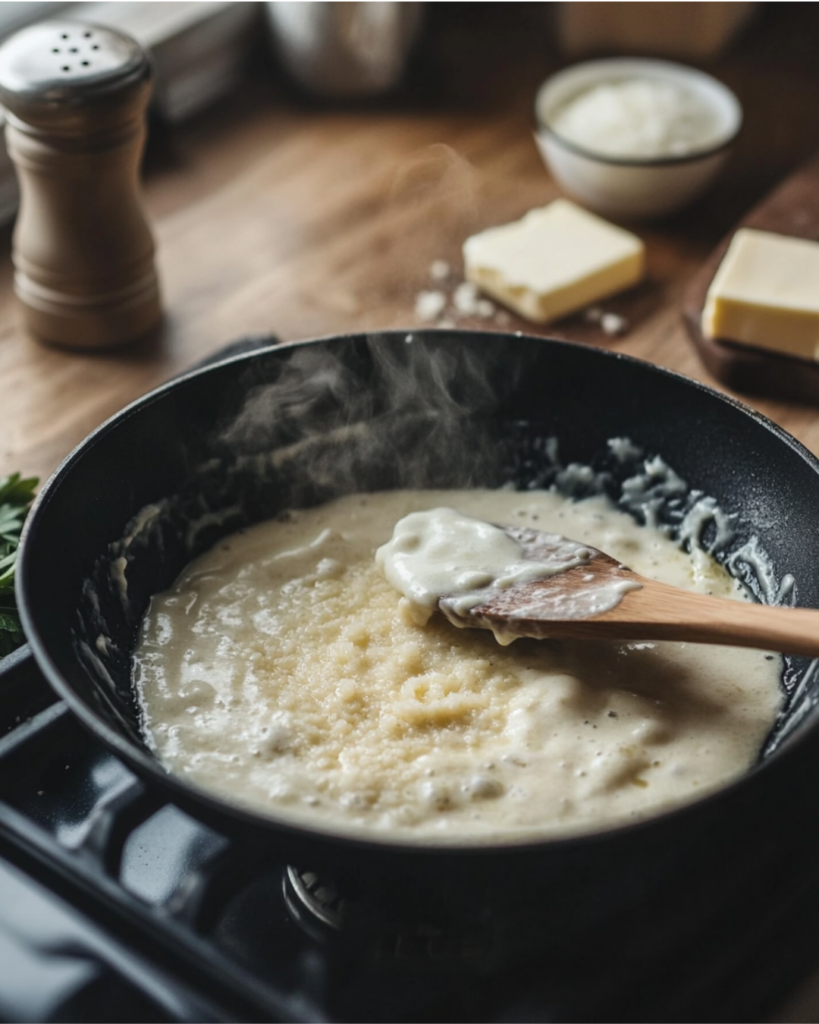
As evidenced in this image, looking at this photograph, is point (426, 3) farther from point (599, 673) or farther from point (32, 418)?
point (599, 673)

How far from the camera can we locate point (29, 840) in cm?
82

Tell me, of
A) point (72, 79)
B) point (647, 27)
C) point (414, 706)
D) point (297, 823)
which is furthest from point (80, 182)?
point (647, 27)

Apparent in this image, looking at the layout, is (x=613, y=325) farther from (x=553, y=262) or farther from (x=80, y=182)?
(x=80, y=182)

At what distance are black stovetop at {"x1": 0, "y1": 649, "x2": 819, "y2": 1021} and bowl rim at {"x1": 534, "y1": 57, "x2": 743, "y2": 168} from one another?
1.20 metres

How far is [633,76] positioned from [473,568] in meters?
1.26

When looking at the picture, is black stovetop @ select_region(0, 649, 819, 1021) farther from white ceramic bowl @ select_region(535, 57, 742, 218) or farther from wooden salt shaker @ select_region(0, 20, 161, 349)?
white ceramic bowl @ select_region(535, 57, 742, 218)

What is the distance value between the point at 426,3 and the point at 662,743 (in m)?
1.82

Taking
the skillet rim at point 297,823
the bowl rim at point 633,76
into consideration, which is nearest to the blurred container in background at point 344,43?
the bowl rim at point 633,76

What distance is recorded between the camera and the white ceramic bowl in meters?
1.75

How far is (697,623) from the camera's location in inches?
37.2

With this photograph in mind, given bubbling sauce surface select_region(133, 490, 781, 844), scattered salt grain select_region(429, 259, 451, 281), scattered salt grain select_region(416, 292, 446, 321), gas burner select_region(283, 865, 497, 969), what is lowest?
scattered salt grain select_region(416, 292, 446, 321)

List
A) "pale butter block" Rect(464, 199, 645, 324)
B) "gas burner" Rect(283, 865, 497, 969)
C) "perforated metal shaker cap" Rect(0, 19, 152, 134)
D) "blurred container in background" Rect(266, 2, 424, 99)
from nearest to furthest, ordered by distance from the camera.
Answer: "gas burner" Rect(283, 865, 497, 969) < "perforated metal shaker cap" Rect(0, 19, 152, 134) < "pale butter block" Rect(464, 199, 645, 324) < "blurred container in background" Rect(266, 2, 424, 99)

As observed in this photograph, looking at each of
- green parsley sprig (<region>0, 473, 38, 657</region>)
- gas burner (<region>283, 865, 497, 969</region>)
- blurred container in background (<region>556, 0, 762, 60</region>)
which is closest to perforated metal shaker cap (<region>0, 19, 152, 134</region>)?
green parsley sprig (<region>0, 473, 38, 657</region>)

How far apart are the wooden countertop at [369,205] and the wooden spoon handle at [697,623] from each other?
1.88 ft
